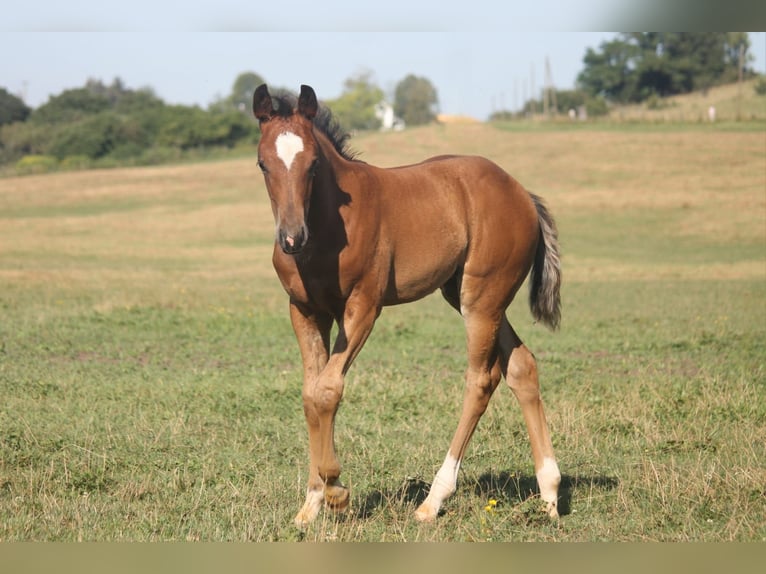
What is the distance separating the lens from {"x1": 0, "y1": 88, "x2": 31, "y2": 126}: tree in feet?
208

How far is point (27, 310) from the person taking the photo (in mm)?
17141

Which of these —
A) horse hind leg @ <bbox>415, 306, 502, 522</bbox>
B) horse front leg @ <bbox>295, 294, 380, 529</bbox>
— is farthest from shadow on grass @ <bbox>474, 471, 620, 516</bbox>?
horse front leg @ <bbox>295, 294, 380, 529</bbox>

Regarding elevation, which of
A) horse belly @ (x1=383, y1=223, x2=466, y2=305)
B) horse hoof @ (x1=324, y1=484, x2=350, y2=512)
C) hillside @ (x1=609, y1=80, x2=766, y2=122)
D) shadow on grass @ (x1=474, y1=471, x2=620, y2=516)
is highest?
hillside @ (x1=609, y1=80, x2=766, y2=122)

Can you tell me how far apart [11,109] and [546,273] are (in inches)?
2543

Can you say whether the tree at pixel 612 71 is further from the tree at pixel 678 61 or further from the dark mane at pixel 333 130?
the dark mane at pixel 333 130

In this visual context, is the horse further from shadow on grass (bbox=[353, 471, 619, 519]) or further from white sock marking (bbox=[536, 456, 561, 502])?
shadow on grass (bbox=[353, 471, 619, 519])

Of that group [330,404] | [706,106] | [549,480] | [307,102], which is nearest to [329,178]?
[307,102]

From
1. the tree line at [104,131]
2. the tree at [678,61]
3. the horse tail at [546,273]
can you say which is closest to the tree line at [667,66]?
the tree at [678,61]

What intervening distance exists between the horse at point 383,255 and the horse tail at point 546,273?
11 mm

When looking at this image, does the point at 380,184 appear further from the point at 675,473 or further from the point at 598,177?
the point at 598,177

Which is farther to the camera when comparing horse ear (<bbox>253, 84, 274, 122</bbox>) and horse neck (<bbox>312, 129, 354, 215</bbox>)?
horse neck (<bbox>312, 129, 354, 215</bbox>)

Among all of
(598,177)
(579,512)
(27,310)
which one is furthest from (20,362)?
(598,177)

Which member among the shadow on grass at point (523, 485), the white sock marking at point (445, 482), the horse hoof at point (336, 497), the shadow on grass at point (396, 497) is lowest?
the shadow on grass at point (523, 485)

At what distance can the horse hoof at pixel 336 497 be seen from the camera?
18.8ft
